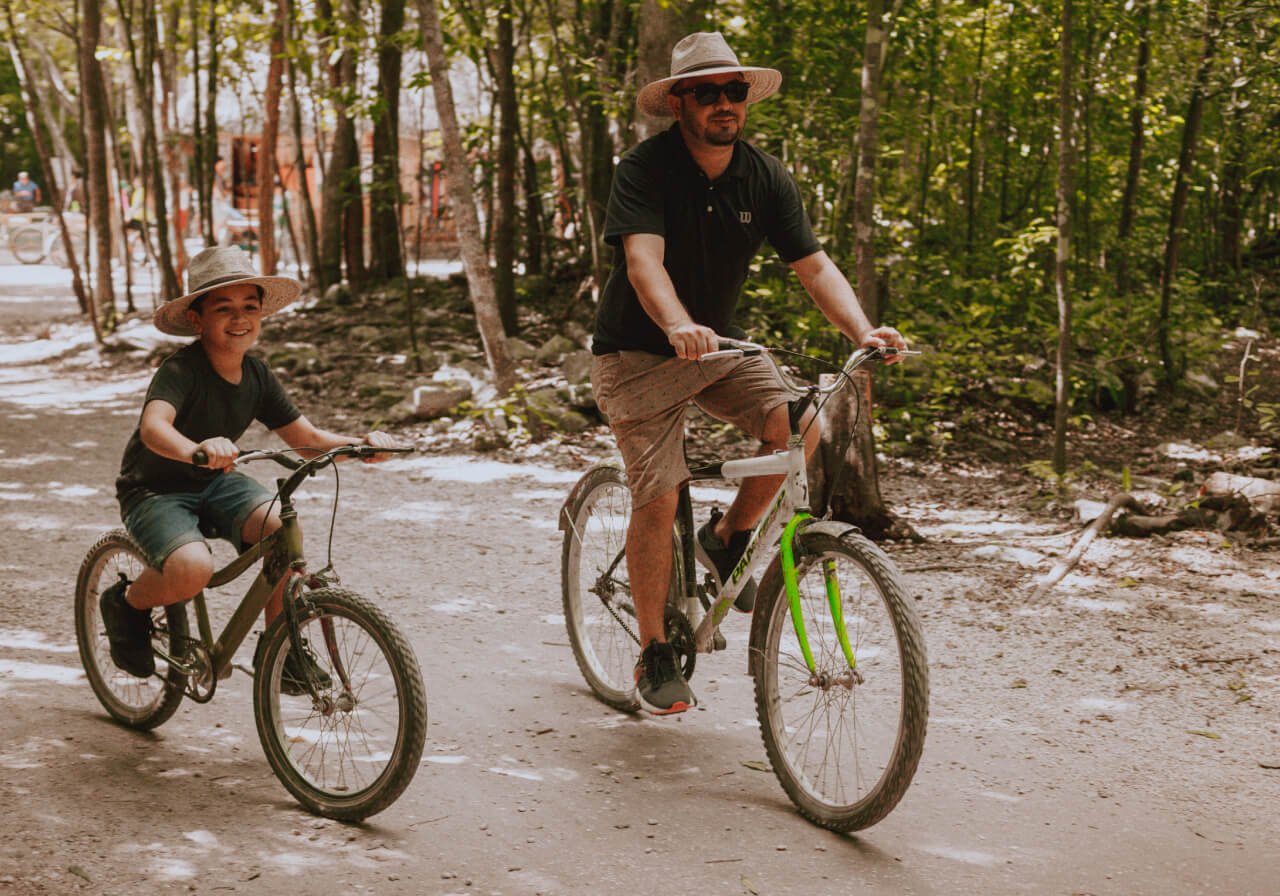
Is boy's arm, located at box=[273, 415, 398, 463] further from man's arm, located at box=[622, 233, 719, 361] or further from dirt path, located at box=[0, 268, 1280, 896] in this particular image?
dirt path, located at box=[0, 268, 1280, 896]

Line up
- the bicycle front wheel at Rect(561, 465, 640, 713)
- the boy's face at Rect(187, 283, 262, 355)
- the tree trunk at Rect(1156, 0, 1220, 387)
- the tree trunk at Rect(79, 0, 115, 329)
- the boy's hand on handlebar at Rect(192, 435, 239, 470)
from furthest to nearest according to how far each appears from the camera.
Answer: the tree trunk at Rect(79, 0, 115, 329)
the tree trunk at Rect(1156, 0, 1220, 387)
the bicycle front wheel at Rect(561, 465, 640, 713)
the boy's face at Rect(187, 283, 262, 355)
the boy's hand on handlebar at Rect(192, 435, 239, 470)

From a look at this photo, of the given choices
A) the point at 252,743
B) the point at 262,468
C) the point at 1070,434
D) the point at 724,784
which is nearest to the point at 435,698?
the point at 252,743

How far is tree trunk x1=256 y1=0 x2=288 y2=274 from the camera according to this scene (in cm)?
1711

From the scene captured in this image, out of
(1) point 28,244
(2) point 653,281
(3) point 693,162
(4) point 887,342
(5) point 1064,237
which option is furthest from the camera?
(1) point 28,244

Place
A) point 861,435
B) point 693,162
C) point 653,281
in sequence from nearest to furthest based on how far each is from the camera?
1. point 653,281
2. point 693,162
3. point 861,435

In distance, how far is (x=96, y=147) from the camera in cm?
1559

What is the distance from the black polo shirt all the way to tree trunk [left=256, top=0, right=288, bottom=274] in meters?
12.8

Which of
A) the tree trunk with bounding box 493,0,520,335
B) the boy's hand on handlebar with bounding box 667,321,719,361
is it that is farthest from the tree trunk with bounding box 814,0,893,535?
the tree trunk with bounding box 493,0,520,335

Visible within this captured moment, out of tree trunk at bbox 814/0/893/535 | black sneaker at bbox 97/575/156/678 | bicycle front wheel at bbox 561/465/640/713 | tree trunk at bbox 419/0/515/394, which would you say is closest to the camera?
black sneaker at bbox 97/575/156/678

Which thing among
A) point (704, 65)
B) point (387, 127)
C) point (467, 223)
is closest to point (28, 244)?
point (387, 127)

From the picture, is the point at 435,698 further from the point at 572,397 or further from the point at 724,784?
the point at 572,397

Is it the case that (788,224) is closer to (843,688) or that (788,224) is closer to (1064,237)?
(843,688)

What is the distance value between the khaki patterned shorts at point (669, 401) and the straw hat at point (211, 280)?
1.15m

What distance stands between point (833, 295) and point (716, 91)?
0.75m
